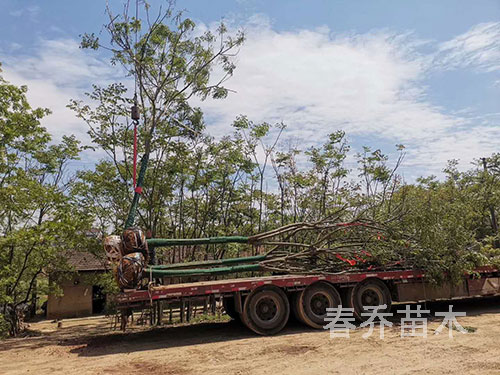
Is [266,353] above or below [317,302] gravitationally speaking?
below

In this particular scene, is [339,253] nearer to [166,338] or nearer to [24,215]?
[166,338]

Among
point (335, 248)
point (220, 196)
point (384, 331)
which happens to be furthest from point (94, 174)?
point (384, 331)

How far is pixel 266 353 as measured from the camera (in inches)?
295

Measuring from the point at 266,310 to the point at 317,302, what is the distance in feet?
4.70

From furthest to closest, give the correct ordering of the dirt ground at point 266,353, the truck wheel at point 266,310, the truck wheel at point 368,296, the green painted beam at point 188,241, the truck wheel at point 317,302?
the truck wheel at point 368,296
the green painted beam at point 188,241
the truck wheel at point 317,302
the truck wheel at point 266,310
the dirt ground at point 266,353

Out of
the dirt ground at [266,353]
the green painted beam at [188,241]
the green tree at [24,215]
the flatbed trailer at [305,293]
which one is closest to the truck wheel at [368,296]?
the flatbed trailer at [305,293]

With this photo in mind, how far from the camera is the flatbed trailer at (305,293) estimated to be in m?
8.84

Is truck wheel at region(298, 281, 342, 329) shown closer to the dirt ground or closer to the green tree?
the dirt ground

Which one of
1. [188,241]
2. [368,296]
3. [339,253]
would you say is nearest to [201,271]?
[188,241]

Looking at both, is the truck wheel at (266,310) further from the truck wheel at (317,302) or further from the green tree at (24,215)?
the green tree at (24,215)

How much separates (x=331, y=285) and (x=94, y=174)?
31.1 feet

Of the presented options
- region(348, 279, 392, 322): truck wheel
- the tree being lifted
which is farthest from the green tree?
region(348, 279, 392, 322): truck wheel

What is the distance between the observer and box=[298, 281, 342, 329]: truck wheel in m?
9.60

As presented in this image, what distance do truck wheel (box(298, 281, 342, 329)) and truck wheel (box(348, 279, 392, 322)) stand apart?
0.55 m
